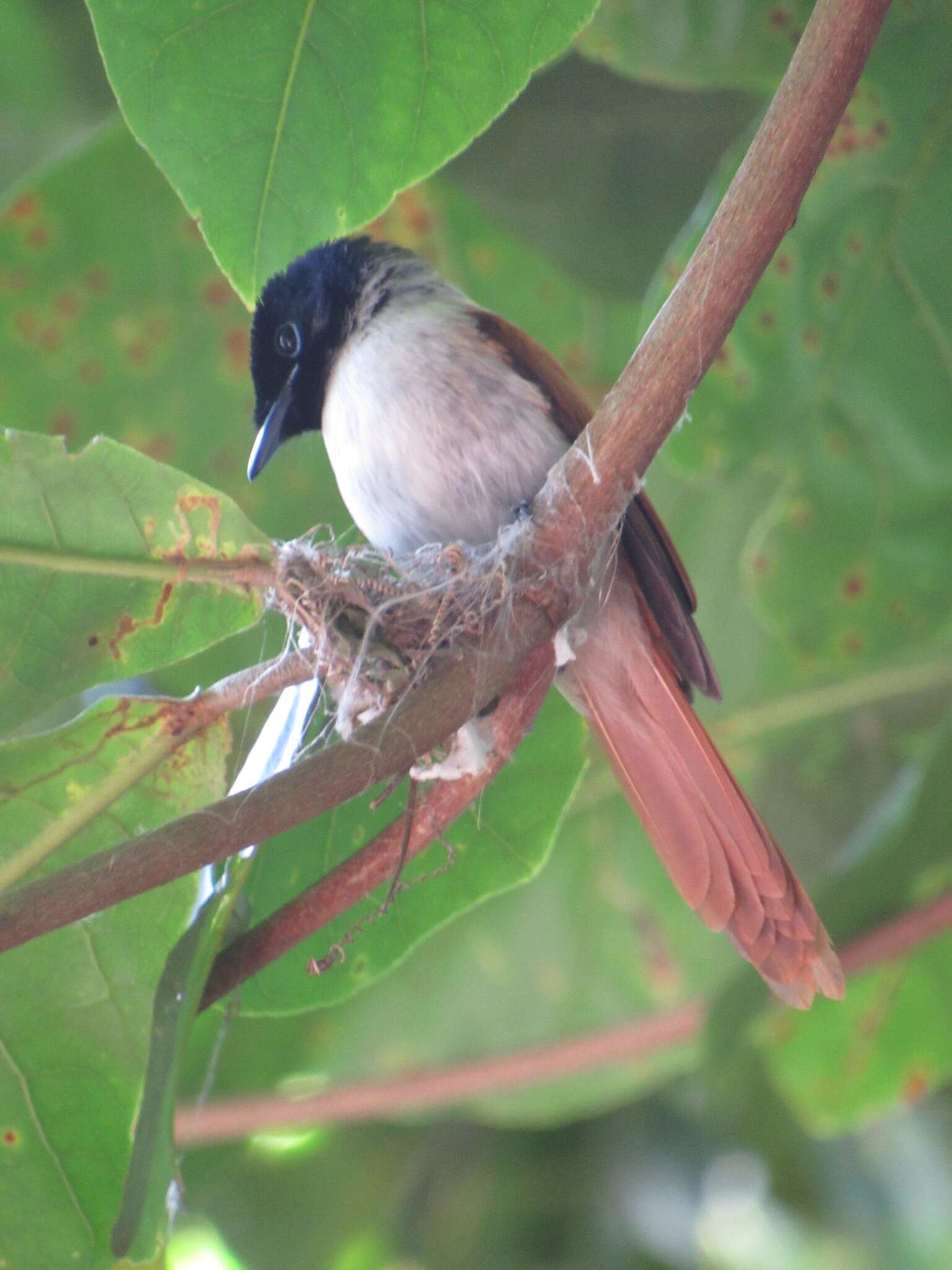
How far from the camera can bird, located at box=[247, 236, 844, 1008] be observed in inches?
75.7

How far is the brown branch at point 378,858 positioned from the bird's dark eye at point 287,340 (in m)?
1.11

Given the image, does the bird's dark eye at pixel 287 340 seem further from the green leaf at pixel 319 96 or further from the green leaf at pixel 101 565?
the green leaf at pixel 101 565

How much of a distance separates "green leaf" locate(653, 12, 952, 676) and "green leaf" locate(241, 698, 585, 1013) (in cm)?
64

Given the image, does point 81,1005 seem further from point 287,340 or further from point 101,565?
point 287,340

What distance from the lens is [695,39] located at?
92.2 inches

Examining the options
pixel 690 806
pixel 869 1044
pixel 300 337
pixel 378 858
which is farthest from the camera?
pixel 869 1044

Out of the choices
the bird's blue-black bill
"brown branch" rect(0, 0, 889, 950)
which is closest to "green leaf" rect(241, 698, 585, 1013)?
"brown branch" rect(0, 0, 889, 950)

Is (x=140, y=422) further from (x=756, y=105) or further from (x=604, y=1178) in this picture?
(x=604, y=1178)

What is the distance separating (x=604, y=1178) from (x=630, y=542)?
6.74 feet

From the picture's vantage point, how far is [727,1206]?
4.16 meters

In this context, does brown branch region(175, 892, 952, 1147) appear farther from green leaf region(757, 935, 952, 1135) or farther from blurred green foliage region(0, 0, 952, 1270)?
green leaf region(757, 935, 952, 1135)

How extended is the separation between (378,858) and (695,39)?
1557 millimetres

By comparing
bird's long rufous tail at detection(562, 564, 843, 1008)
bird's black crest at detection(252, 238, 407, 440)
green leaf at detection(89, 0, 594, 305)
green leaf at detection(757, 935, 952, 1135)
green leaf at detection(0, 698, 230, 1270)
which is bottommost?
green leaf at detection(757, 935, 952, 1135)

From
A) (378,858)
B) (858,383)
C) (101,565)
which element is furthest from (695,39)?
(378,858)
